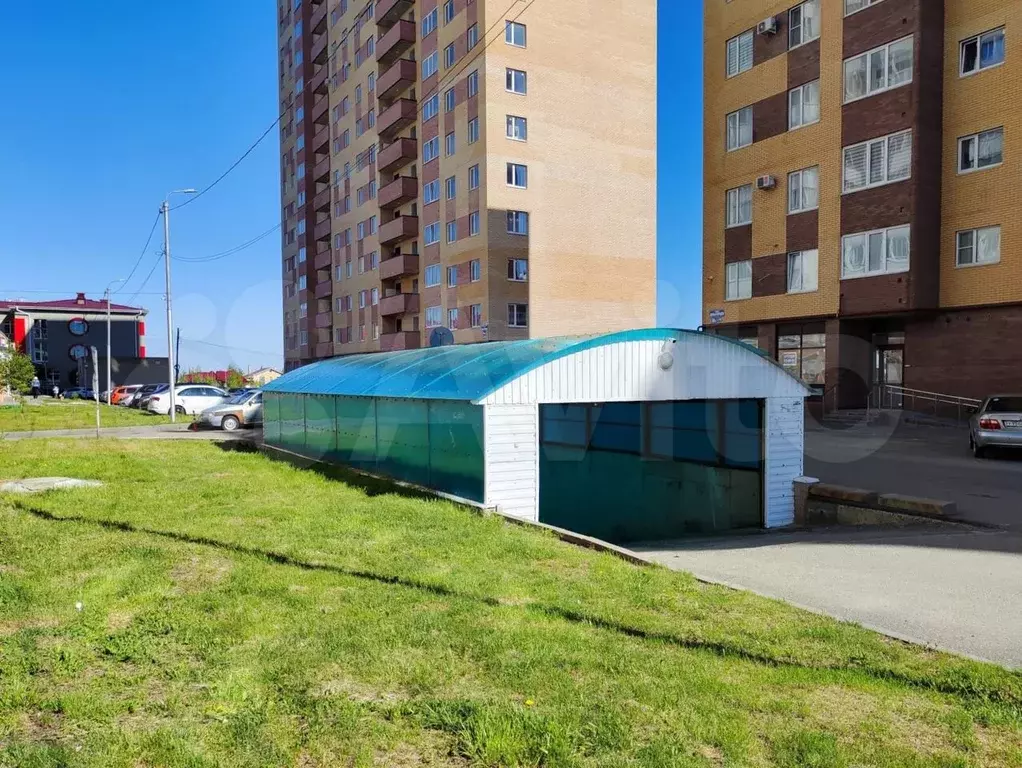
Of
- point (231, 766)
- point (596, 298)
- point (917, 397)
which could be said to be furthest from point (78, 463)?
point (596, 298)

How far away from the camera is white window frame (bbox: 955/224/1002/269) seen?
23.4 meters

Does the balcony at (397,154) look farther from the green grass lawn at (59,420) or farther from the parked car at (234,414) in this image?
the parked car at (234,414)

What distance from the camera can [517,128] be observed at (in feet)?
120

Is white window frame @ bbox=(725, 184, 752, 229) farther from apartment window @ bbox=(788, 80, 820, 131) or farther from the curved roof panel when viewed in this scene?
the curved roof panel

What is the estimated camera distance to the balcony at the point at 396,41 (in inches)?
1730

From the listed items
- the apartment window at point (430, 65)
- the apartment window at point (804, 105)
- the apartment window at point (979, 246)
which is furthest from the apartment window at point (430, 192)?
the apartment window at point (979, 246)

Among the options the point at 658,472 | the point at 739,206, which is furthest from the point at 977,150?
the point at 658,472

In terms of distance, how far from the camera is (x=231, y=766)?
362 centimetres

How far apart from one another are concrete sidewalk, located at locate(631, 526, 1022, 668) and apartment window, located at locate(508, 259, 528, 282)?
26478 mm

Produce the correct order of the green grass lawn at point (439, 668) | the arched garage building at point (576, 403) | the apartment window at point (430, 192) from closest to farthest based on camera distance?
1. the green grass lawn at point (439, 668)
2. the arched garage building at point (576, 403)
3. the apartment window at point (430, 192)

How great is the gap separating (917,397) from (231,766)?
2665 centimetres

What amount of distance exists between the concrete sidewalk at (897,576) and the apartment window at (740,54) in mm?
26137

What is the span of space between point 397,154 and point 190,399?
1934cm

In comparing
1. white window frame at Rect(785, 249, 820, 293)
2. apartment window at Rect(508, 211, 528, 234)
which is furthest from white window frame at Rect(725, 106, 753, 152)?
apartment window at Rect(508, 211, 528, 234)
